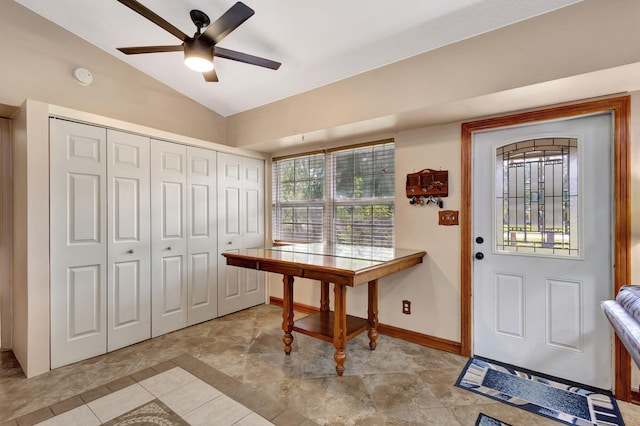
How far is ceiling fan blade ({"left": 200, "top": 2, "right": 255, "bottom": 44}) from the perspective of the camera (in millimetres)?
1751

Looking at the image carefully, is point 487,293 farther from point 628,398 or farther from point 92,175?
point 92,175

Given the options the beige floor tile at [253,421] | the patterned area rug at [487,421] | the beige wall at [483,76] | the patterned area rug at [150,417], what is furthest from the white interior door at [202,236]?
the patterned area rug at [487,421]

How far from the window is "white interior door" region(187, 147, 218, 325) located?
3.10 feet

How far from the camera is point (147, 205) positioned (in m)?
3.01

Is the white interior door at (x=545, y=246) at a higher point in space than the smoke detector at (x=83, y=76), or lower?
lower

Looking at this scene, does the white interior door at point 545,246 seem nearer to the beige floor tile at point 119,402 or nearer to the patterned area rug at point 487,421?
the patterned area rug at point 487,421

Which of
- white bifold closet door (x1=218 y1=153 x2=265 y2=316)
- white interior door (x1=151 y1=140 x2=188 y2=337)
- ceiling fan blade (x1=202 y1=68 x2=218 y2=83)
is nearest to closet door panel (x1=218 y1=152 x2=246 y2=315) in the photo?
Answer: white bifold closet door (x1=218 y1=153 x2=265 y2=316)

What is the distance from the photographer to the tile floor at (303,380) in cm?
194

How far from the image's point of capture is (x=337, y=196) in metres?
3.64

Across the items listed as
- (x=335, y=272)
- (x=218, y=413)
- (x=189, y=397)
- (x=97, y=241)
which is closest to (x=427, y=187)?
(x=335, y=272)

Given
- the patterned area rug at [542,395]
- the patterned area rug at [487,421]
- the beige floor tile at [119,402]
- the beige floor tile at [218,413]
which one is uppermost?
the beige floor tile at [119,402]

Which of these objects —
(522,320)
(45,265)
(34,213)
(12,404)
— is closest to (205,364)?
(12,404)

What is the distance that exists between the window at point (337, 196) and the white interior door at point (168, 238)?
1.31 metres

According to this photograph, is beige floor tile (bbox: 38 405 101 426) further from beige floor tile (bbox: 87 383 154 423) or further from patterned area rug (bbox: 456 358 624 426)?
patterned area rug (bbox: 456 358 624 426)
